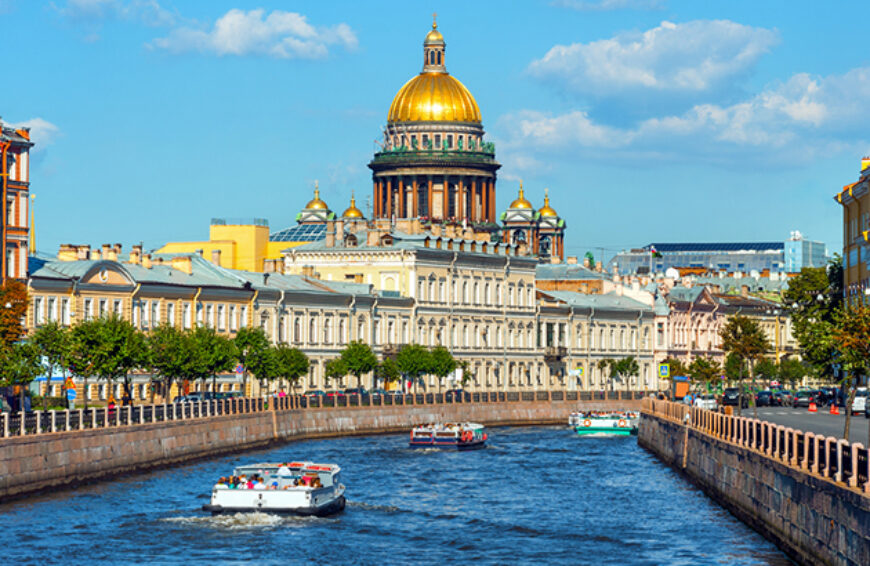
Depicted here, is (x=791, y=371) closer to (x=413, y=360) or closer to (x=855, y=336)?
(x=413, y=360)

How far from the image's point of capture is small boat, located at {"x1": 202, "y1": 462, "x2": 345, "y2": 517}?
169 ft

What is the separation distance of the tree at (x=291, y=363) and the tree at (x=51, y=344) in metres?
22.4

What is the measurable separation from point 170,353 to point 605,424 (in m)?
26.9

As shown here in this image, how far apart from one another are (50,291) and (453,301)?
141 feet

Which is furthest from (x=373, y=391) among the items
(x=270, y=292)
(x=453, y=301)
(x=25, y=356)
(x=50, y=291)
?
(x=25, y=356)

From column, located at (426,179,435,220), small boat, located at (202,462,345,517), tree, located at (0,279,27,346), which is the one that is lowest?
small boat, located at (202,462,345,517)

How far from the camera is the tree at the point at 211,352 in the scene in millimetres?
87312

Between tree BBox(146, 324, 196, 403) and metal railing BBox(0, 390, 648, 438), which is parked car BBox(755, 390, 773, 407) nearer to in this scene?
metal railing BBox(0, 390, 648, 438)

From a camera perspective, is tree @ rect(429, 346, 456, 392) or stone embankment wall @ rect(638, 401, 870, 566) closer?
stone embankment wall @ rect(638, 401, 870, 566)

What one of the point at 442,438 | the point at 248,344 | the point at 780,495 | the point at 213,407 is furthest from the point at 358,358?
the point at 780,495

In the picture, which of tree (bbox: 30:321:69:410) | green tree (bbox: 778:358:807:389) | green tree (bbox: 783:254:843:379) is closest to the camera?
tree (bbox: 30:321:69:410)

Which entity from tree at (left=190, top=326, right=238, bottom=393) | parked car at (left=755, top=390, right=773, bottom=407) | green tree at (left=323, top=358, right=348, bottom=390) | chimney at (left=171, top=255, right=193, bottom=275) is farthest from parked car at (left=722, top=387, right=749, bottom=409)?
tree at (left=190, top=326, right=238, bottom=393)

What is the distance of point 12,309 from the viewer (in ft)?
255

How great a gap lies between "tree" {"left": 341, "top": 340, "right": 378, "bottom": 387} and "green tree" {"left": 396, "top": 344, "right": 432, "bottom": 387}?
368 cm
